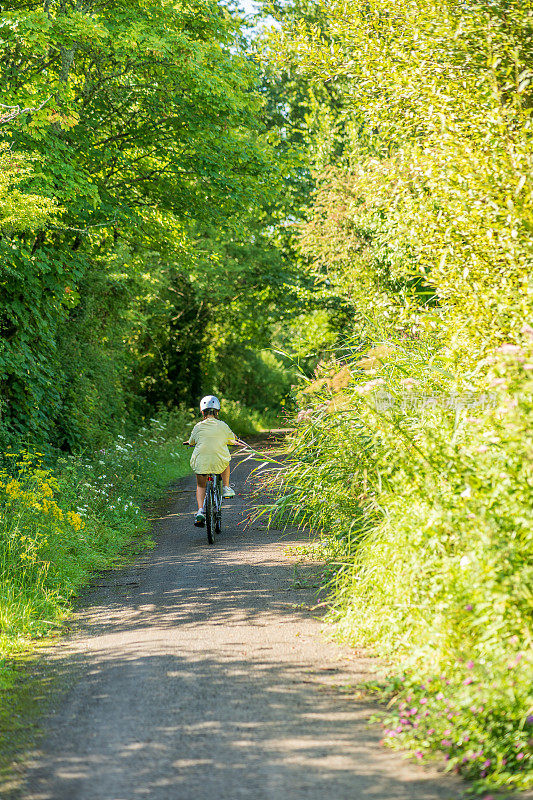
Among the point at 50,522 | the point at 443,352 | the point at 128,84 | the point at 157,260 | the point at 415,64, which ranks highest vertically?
the point at 128,84

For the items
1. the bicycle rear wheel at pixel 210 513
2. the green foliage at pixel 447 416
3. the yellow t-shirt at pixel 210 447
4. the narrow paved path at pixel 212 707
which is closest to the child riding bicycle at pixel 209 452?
the yellow t-shirt at pixel 210 447

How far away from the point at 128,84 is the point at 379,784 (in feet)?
50.0

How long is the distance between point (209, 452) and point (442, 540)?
577cm

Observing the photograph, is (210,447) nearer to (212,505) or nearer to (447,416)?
(212,505)

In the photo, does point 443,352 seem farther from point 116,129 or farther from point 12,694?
point 116,129

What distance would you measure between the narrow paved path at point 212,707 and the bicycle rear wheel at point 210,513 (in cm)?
198

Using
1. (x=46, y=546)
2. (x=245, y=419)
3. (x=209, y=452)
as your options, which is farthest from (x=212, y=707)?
(x=245, y=419)

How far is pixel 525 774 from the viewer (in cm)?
363

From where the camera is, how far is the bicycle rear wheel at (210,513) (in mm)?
10203

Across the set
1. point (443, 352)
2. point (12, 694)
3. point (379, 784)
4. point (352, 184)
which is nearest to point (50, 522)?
point (12, 694)

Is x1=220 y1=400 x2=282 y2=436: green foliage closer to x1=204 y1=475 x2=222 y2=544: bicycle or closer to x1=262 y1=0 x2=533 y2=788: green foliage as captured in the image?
x1=204 y1=475 x2=222 y2=544: bicycle

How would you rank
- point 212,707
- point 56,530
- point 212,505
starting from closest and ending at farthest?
point 212,707 < point 56,530 < point 212,505

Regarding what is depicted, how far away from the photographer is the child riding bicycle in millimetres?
10555

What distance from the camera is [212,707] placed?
484cm
